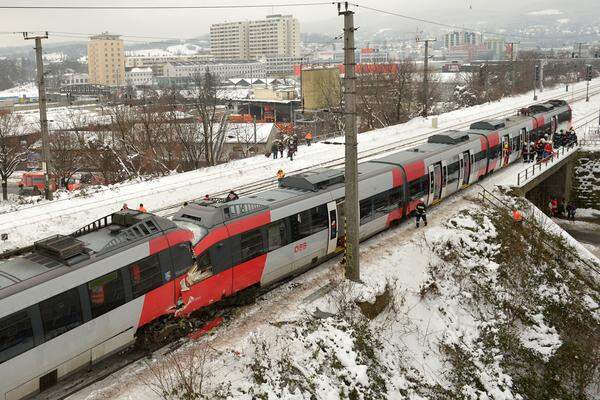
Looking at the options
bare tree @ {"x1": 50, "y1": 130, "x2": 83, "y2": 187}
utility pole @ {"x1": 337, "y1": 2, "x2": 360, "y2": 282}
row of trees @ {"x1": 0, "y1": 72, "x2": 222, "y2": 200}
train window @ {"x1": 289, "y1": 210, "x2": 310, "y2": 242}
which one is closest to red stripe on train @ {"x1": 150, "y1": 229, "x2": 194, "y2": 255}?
train window @ {"x1": 289, "y1": 210, "x2": 310, "y2": 242}

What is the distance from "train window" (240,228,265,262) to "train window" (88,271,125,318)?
147 inches

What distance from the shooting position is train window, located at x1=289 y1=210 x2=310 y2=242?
16734 millimetres

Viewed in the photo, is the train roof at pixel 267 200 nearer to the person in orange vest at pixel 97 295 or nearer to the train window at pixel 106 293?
the train window at pixel 106 293

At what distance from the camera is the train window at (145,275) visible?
40.9 feet

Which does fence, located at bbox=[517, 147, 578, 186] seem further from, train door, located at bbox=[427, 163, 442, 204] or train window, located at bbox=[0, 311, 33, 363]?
train window, located at bbox=[0, 311, 33, 363]

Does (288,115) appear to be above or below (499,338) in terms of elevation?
above

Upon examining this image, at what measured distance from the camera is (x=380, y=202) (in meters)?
20.8

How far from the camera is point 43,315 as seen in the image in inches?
425

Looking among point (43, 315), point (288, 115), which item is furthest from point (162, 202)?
point (288, 115)

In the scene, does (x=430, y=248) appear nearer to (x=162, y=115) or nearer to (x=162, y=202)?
(x=162, y=202)

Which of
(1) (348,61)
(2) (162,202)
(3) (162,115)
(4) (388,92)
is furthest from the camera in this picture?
(4) (388,92)

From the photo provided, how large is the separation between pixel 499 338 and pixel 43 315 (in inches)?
558

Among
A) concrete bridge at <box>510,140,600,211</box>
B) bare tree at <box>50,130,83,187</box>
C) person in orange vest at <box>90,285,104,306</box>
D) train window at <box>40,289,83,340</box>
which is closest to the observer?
train window at <box>40,289,83,340</box>

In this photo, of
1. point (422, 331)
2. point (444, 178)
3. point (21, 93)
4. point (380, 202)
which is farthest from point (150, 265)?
point (21, 93)
